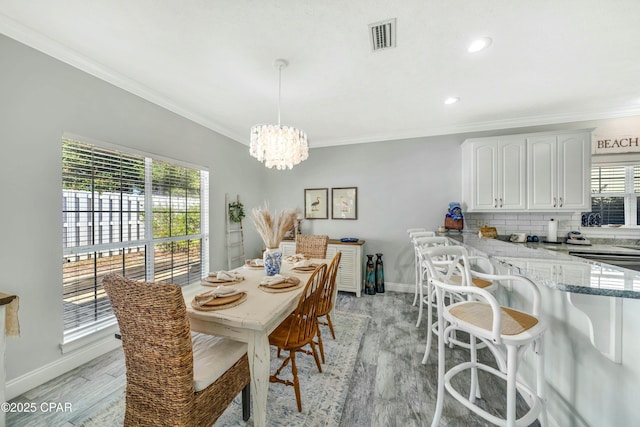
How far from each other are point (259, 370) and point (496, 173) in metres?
3.70

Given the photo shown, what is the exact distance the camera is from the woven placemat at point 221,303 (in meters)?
1.38

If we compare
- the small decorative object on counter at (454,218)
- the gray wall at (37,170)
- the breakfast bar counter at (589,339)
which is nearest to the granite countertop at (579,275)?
the breakfast bar counter at (589,339)

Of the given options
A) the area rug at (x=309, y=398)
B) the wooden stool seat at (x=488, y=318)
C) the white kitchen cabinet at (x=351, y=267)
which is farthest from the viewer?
the white kitchen cabinet at (x=351, y=267)

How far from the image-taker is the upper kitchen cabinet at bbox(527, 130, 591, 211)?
296 centimetres

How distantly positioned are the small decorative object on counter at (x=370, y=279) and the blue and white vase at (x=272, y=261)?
2.18 metres

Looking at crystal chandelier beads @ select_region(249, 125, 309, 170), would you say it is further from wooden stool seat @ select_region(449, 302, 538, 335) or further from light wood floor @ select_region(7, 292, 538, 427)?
light wood floor @ select_region(7, 292, 538, 427)

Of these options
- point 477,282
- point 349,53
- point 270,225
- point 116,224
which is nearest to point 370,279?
point 477,282

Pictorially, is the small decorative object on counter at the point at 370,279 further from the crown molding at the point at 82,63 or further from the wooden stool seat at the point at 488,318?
the crown molding at the point at 82,63

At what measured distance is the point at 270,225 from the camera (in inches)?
80.4

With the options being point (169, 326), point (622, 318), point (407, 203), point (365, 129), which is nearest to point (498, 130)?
point (407, 203)

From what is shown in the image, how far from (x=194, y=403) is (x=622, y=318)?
2022mm

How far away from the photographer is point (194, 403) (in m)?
1.12

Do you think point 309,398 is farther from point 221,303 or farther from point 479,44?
point 479,44

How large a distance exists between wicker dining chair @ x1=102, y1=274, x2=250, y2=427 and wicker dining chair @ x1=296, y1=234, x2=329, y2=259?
1873 mm
